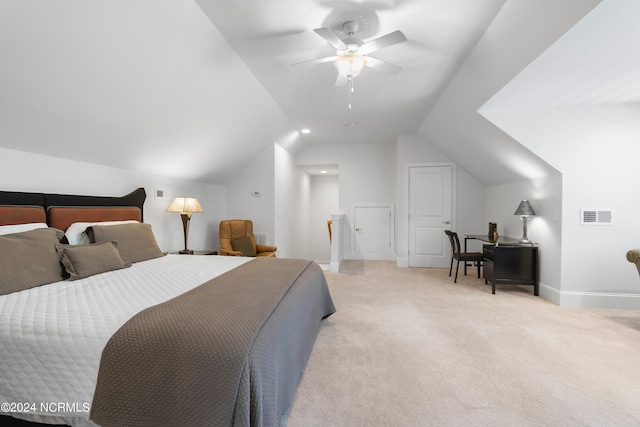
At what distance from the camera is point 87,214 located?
105 inches

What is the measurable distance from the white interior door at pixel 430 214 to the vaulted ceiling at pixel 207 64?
68.3 inches

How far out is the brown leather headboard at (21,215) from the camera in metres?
2.08

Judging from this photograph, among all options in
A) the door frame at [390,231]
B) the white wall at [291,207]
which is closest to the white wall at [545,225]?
the door frame at [390,231]

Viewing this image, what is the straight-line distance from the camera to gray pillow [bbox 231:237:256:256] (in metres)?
4.51

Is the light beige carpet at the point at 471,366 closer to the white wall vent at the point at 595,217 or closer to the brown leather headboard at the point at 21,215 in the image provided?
the white wall vent at the point at 595,217

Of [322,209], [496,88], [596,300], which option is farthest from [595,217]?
[322,209]

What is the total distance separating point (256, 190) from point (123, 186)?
2.18 meters

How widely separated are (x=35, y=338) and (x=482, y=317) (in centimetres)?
341

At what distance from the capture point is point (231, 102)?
10.9 feet

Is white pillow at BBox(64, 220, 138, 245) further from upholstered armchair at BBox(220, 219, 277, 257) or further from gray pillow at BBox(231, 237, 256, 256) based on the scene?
gray pillow at BBox(231, 237, 256, 256)

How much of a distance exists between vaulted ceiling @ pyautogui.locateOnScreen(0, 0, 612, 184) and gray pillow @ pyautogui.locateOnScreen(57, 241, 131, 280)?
100cm

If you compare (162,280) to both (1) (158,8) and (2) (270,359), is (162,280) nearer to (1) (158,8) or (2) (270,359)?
(2) (270,359)

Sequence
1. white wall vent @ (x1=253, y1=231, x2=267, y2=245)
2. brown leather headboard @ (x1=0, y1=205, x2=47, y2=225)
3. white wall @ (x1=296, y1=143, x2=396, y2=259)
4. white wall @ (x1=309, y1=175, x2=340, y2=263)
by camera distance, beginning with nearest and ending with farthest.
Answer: brown leather headboard @ (x1=0, y1=205, x2=47, y2=225) → white wall vent @ (x1=253, y1=231, x2=267, y2=245) → white wall @ (x1=296, y1=143, x2=396, y2=259) → white wall @ (x1=309, y1=175, x2=340, y2=263)

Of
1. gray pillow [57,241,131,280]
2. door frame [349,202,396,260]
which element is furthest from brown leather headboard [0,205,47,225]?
door frame [349,202,396,260]
